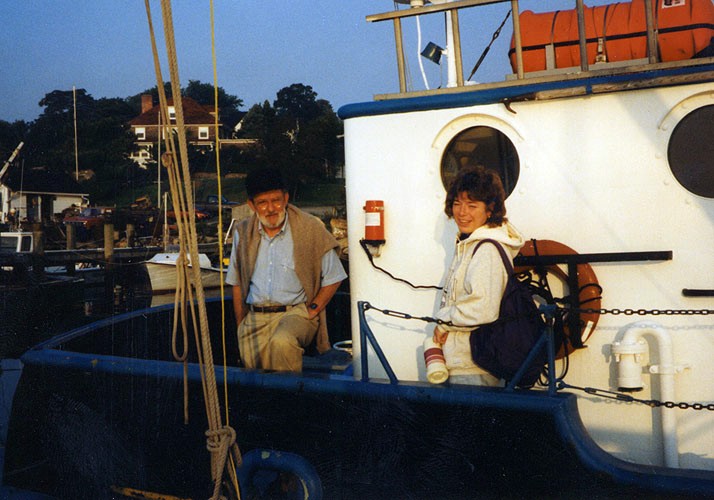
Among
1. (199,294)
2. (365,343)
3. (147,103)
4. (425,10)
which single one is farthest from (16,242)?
(147,103)

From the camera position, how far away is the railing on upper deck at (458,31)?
4203mm

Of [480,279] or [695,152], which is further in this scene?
[695,152]

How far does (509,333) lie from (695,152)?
1.57 meters

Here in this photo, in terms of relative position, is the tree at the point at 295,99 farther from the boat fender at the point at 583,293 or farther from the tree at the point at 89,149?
the boat fender at the point at 583,293

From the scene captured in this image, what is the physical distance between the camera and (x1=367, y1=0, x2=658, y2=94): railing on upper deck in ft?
13.8

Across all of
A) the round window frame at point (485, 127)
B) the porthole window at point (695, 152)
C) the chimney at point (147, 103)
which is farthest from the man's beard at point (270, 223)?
the chimney at point (147, 103)

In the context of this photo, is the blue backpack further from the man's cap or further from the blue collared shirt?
the man's cap

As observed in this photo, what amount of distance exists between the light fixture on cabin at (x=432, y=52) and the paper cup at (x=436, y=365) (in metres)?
2.35

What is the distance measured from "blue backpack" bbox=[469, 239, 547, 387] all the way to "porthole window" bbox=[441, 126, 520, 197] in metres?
0.98

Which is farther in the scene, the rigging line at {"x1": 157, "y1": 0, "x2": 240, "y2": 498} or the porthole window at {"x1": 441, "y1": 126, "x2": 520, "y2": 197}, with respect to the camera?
the porthole window at {"x1": 441, "y1": 126, "x2": 520, "y2": 197}

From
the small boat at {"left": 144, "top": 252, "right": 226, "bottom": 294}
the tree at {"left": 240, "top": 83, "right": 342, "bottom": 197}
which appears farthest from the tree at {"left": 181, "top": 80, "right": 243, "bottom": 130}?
the small boat at {"left": 144, "top": 252, "right": 226, "bottom": 294}

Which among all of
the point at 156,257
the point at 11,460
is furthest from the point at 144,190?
the point at 11,460

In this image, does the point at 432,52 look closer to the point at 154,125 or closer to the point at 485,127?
the point at 485,127

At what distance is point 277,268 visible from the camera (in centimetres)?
497
